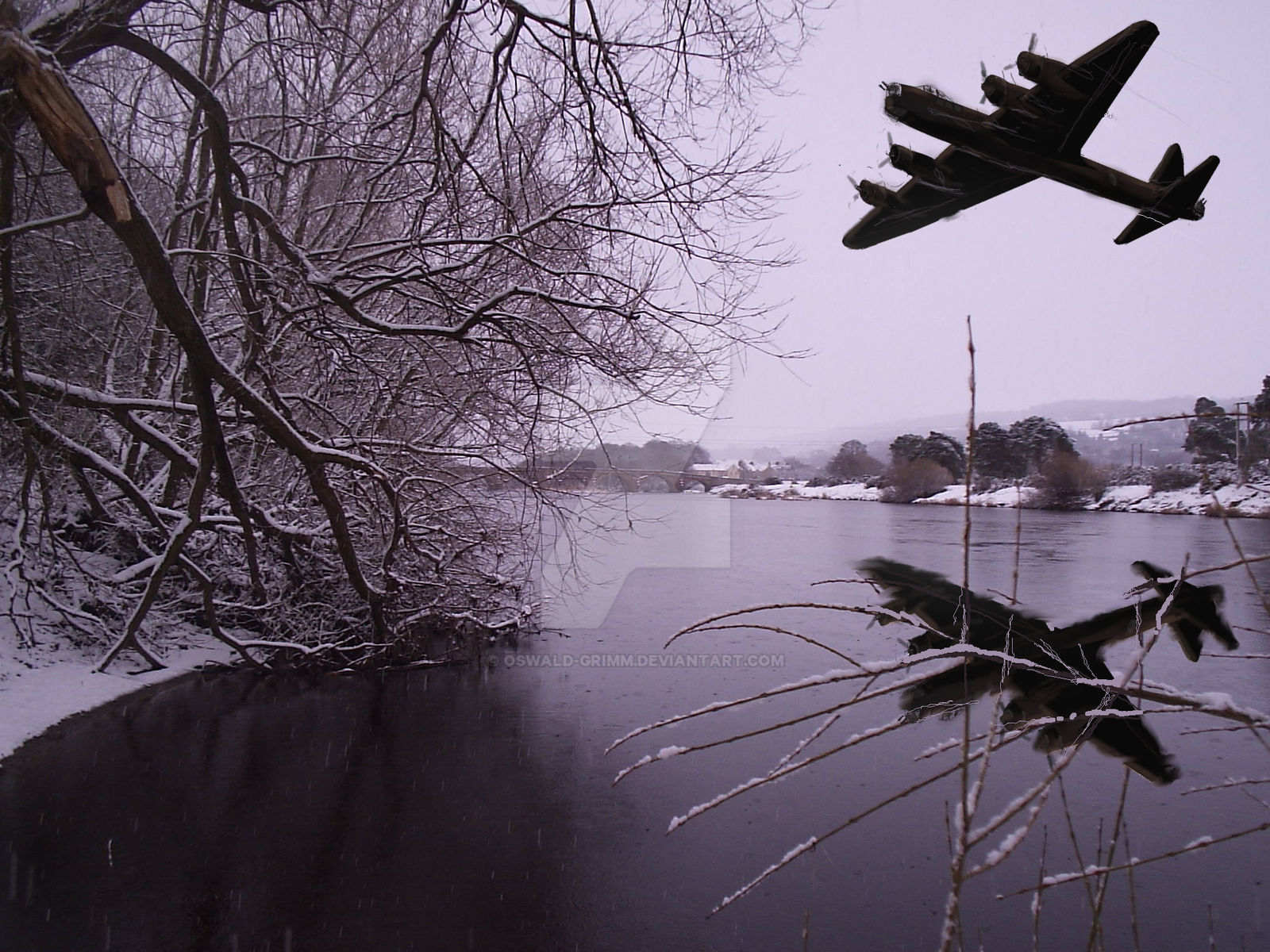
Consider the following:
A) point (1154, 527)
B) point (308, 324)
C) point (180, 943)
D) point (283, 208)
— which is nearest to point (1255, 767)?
point (1154, 527)

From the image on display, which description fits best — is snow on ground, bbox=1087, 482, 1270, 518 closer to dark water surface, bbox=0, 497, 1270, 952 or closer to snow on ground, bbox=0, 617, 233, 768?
dark water surface, bbox=0, 497, 1270, 952

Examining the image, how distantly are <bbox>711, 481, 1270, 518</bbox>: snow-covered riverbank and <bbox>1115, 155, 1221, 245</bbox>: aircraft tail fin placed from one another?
0.40 meters

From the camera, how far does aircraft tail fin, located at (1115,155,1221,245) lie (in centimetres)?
120

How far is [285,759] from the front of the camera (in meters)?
7.01

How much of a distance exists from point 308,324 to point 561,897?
5.58 meters

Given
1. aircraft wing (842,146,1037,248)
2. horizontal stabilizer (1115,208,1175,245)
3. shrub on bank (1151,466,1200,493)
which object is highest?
aircraft wing (842,146,1037,248)

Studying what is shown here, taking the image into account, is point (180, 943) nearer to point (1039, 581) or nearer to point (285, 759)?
point (285, 759)

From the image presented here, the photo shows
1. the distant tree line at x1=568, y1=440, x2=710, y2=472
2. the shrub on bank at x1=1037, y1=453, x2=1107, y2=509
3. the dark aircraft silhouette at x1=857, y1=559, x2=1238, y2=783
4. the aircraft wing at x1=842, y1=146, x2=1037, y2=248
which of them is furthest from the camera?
the distant tree line at x1=568, y1=440, x2=710, y2=472

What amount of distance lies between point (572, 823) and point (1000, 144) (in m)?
5.45

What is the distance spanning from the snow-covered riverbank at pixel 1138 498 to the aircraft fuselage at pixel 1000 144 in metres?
0.44

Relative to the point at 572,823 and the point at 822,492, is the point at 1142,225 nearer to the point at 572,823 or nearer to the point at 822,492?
the point at 822,492

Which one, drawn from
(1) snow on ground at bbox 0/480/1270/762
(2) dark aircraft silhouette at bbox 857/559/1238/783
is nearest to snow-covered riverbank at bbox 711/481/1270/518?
(2) dark aircraft silhouette at bbox 857/559/1238/783

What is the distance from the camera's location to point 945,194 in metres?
1.24

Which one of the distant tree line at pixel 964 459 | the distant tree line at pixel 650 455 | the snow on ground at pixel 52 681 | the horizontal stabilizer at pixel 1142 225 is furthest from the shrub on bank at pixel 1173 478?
the snow on ground at pixel 52 681
